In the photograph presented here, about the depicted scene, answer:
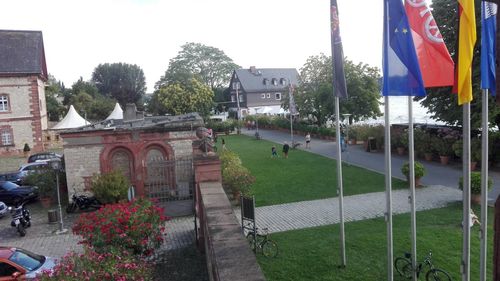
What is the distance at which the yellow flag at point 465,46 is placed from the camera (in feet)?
20.2

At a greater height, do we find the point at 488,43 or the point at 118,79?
the point at 118,79

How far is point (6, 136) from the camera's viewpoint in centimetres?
3847

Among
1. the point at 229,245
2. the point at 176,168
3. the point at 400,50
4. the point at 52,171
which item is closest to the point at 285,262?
the point at 229,245

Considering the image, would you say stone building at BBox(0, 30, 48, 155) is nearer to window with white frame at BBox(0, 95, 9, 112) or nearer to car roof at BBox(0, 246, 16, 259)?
window with white frame at BBox(0, 95, 9, 112)

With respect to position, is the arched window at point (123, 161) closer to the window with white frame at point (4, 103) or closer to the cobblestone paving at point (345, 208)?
the cobblestone paving at point (345, 208)

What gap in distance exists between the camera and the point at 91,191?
18.4 m

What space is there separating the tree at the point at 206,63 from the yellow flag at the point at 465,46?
6977 centimetres

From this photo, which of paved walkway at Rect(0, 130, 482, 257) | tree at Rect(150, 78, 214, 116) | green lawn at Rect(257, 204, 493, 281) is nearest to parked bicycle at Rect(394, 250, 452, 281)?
green lawn at Rect(257, 204, 493, 281)

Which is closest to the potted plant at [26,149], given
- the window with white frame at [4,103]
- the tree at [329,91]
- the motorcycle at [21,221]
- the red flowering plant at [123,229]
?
the window with white frame at [4,103]

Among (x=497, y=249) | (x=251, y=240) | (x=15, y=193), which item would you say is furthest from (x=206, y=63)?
(x=497, y=249)

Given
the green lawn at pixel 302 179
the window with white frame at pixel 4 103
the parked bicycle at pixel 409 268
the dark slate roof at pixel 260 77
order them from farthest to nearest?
the dark slate roof at pixel 260 77 < the window with white frame at pixel 4 103 < the green lawn at pixel 302 179 < the parked bicycle at pixel 409 268

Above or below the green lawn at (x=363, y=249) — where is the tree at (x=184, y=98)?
above

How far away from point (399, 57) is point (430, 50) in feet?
1.64

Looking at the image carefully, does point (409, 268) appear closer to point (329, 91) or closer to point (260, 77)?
point (329, 91)
